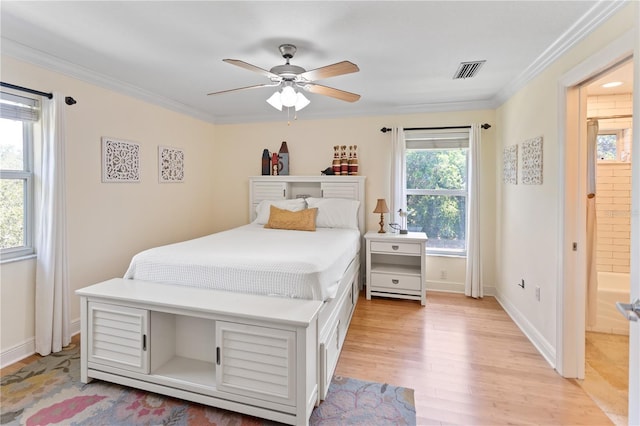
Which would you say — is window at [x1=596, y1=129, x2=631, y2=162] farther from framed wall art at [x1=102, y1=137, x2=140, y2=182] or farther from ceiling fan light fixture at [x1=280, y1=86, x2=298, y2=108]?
framed wall art at [x1=102, y1=137, x2=140, y2=182]

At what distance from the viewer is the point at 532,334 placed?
2.65 m

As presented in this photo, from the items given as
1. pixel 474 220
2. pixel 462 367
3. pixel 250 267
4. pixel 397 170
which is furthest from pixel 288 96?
pixel 474 220

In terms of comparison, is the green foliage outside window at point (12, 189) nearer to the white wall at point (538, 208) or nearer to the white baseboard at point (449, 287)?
the white wall at point (538, 208)

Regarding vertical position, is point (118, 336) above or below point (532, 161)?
below

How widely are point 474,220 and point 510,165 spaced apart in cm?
76

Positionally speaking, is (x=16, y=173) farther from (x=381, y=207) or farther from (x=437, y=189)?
(x=437, y=189)

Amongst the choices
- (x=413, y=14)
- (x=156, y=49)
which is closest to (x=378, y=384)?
(x=413, y=14)

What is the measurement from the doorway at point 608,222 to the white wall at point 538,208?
1.27ft

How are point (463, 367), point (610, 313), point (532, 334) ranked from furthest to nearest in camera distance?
point (610, 313), point (532, 334), point (463, 367)

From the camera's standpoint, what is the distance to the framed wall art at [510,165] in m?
3.08

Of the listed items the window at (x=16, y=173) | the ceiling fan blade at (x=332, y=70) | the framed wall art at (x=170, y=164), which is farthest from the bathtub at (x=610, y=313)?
the window at (x=16, y=173)

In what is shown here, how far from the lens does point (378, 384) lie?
208 cm

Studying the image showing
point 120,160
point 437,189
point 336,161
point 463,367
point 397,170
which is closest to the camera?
point 463,367

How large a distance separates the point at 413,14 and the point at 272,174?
289 cm
